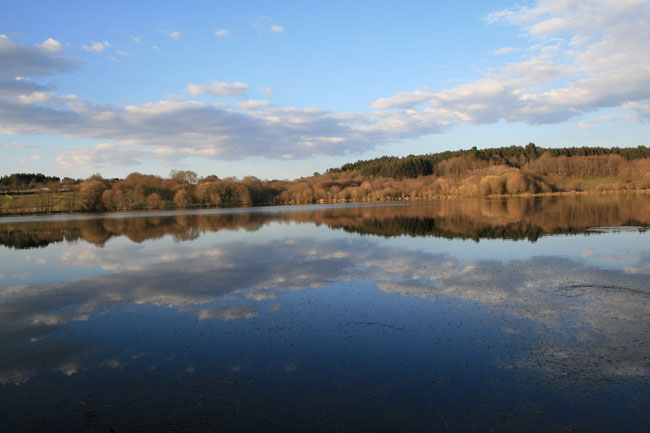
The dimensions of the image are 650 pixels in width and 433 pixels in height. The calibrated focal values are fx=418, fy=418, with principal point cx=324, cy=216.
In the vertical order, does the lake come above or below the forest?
below

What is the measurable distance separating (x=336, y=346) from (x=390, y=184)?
4495 inches

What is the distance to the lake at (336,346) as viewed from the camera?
5.41m

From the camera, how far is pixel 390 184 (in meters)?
120

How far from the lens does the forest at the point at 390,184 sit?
298 feet

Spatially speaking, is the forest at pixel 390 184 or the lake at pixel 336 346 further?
the forest at pixel 390 184

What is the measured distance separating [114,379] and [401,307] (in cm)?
619

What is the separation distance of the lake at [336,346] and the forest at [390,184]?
83.8 meters

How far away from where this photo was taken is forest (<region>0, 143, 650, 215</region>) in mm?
90750

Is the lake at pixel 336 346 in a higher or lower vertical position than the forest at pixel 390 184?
lower

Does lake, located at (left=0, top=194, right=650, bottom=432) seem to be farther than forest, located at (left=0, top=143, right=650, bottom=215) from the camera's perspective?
No

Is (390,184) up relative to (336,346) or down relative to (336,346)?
up

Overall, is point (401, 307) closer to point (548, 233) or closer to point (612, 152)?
point (548, 233)

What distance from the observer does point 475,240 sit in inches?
848

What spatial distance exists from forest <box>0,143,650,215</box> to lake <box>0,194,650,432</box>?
83.8m
